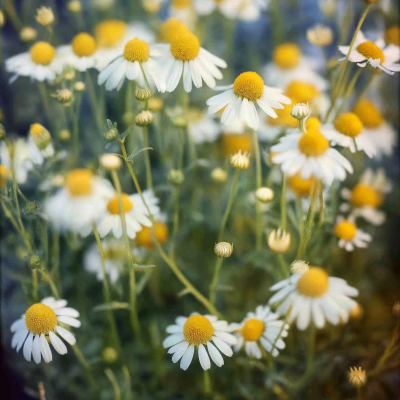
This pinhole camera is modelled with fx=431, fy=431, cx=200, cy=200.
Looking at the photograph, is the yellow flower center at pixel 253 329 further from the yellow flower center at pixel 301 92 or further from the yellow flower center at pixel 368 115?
the yellow flower center at pixel 368 115

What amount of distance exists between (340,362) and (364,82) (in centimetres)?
146

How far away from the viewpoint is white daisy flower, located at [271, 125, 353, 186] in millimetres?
863

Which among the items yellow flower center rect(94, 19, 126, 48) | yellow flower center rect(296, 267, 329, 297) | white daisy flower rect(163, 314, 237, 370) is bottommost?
white daisy flower rect(163, 314, 237, 370)

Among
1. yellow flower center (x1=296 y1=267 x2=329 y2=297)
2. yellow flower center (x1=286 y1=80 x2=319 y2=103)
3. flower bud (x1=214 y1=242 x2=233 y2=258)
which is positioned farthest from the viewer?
yellow flower center (x1=286 y1=80 x2=319 y2=103)

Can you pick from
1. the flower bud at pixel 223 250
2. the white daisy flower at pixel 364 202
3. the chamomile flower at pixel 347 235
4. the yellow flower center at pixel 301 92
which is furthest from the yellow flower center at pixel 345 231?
the yellow flower center at pixel 301 92

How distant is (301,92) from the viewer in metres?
1.53

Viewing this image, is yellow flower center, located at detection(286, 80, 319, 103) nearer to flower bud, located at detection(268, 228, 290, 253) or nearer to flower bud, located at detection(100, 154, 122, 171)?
flower bud, located at detection(268, 228, 290, 253)

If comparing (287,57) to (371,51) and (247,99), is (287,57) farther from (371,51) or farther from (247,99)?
(247,99)

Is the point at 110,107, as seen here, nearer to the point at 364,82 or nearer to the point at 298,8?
the point at 298,8

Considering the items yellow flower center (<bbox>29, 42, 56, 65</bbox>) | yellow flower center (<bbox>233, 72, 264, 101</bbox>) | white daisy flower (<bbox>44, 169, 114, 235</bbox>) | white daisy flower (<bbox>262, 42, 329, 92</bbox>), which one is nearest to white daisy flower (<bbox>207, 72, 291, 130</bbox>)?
yellow flower center (<bbox>233, 72, 264, 101</bbox>)

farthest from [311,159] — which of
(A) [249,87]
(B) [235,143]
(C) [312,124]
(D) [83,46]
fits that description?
(B) [235,143]

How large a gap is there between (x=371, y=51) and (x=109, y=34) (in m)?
0.97

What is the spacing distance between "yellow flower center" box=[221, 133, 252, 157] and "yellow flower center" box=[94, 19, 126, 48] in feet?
1.90

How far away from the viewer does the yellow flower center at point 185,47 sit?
1.12m
